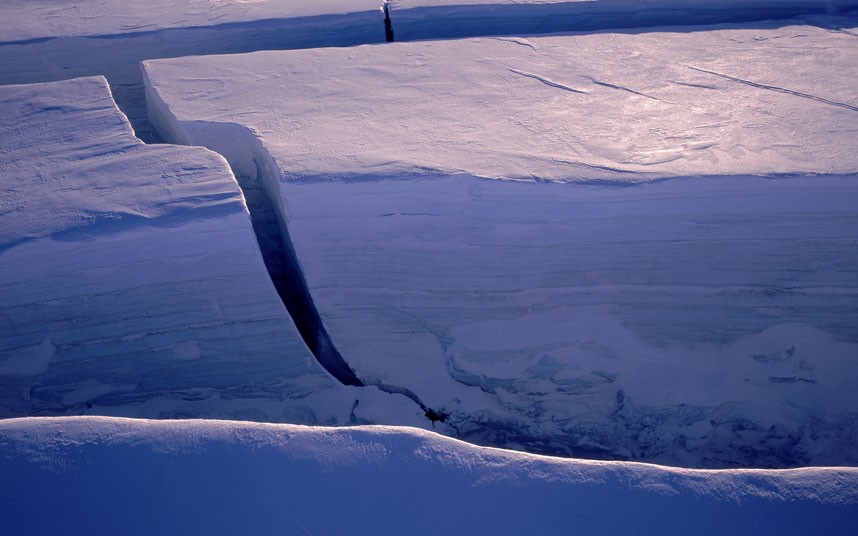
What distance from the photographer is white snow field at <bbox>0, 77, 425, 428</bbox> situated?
151cm

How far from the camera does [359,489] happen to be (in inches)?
40.4

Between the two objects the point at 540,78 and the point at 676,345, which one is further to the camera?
the point at 540,78

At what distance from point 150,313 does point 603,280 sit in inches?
39.2

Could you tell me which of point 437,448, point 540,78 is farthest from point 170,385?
point 540,78

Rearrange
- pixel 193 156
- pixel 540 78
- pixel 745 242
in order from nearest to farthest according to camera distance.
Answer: pixel 745 242 → pixel 193 156 → pixel 540 78

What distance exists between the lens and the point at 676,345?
1.60m

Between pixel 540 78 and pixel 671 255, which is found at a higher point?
pixel 540 78

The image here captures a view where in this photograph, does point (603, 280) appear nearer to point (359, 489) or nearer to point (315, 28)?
point (359, 489)

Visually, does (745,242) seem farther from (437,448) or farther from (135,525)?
(135,525)

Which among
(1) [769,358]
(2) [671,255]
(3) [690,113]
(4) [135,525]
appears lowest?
(1) [769,358]

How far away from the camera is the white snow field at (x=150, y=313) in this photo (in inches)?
59.4

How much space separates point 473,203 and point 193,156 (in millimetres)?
693

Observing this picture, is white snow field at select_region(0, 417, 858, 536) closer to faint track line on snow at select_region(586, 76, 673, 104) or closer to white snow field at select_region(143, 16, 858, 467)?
white snow field at select_region(143, 16, 858, 467)

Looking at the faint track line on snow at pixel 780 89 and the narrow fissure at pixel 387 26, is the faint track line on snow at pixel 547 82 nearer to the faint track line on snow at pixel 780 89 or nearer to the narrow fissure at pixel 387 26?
the faint track line on snow at pixel 780 89
